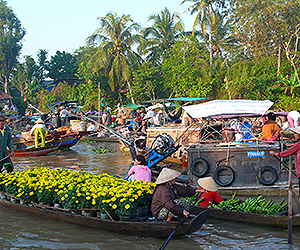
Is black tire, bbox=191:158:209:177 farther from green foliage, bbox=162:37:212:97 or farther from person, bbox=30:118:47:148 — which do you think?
green foliage, bbox=162:37:212:97

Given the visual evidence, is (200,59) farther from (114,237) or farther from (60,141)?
(114,237)

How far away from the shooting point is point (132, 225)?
550 cm

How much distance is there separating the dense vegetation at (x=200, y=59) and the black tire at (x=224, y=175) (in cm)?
1308

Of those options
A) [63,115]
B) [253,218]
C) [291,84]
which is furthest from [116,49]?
[253,218]

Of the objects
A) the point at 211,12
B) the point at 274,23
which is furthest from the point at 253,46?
the point at 211,12

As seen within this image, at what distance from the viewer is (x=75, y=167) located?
14141 mm

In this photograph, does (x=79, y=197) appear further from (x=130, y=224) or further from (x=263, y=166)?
(x=263, y=166)

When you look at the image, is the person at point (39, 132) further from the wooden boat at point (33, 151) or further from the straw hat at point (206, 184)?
the straw hat at point (206, 184)

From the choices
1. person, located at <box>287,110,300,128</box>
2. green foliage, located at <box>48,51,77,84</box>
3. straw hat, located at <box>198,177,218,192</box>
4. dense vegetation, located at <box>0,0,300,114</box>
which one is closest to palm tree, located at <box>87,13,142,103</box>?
dense vegetation, located at <box>0,0,300,114</box>

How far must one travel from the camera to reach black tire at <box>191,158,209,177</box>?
29.4ft

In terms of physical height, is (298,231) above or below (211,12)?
below

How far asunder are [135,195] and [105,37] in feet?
98.0

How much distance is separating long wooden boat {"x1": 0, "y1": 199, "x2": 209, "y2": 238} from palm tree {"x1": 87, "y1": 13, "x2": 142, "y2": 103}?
26444 mm

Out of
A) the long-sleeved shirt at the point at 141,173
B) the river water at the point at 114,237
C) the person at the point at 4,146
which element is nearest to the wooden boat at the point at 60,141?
the person at the point at 4,146
